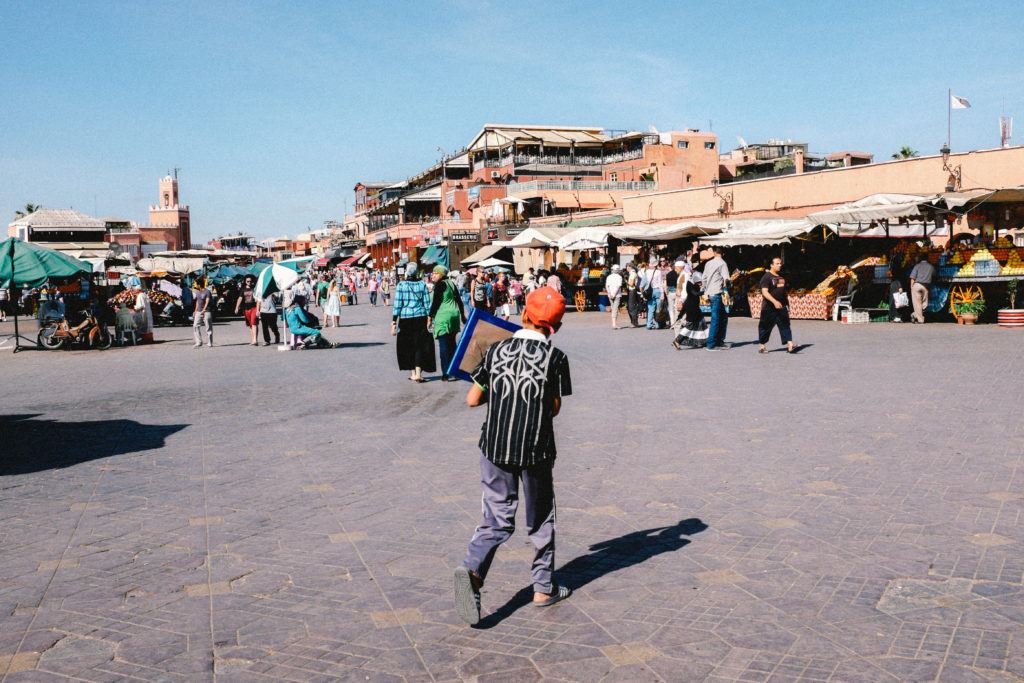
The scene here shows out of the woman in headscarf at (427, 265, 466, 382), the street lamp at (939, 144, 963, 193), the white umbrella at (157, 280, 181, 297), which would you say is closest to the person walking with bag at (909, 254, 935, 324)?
the street lamp at (939, 144, 963, 193)

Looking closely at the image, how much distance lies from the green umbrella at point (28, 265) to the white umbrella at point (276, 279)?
14.9ft

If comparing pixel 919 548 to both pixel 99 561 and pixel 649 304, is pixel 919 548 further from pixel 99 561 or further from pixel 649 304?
pixel 649 304

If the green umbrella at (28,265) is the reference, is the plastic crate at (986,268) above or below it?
below

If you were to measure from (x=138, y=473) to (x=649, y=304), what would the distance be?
51.4 ft

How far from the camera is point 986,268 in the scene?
59.1 ft

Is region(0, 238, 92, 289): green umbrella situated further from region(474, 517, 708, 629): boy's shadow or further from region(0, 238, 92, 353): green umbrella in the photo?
region(474, 517, 708, 629): boy's shadow

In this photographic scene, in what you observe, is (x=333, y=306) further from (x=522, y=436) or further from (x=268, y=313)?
(x=522, y=436)

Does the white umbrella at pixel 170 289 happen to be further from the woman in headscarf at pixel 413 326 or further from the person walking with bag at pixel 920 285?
the person walking with bag at pixel 920 285

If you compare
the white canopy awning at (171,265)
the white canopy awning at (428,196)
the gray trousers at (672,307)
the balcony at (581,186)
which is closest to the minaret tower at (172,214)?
the white canopy awning at (428,196)

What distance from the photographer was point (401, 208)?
82.9 meters

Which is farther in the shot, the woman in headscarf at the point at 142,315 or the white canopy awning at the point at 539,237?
the white canopy awning at the point at 539,237

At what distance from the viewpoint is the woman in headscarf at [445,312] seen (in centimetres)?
1195

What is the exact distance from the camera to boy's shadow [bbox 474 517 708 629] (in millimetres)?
4066

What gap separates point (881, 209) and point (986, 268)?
2.44 metres
